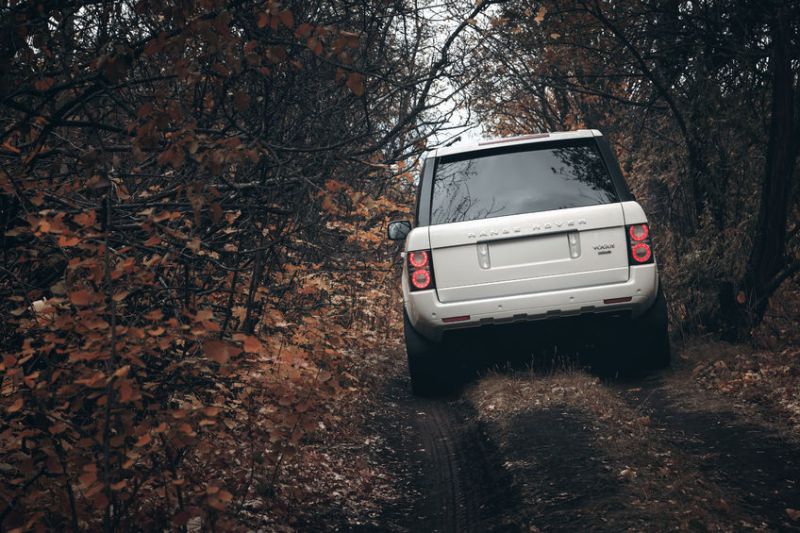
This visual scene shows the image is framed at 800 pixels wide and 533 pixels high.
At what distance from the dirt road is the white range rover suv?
69 cm

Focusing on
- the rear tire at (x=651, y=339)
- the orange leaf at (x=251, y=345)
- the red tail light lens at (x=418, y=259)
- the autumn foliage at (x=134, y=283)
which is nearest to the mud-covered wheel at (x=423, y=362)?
the red tail light lens at (x=418, y=259)

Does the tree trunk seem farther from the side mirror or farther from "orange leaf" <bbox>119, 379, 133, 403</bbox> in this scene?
"orange leaf" <bbox>119, 379, 133, 403</bbox>

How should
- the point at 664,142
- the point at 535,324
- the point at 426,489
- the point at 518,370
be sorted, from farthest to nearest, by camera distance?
the point at 664,142, the point at 518,370, the point at 535,324, the point at 426,489

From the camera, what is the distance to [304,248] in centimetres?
910

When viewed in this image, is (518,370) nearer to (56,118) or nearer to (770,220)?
(770,220)

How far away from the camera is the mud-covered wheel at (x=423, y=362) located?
23.4 feet

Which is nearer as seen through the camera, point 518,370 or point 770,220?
point 770,220

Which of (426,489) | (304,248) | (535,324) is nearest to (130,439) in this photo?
(426,489)

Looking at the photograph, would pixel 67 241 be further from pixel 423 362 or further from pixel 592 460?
pixel 423 362

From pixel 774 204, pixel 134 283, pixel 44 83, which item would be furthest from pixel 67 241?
pixel 774 204

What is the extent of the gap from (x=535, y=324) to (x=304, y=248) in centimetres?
338

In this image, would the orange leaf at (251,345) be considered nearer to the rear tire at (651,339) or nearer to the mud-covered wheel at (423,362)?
the mud-covered wheel at (423,362)

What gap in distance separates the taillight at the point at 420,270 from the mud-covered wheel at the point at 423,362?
1.87ft

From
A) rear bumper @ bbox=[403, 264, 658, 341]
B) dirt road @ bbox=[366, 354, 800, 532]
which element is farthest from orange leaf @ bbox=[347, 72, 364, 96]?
rear bumper @ bbox=[403, 264, 658, 341]
